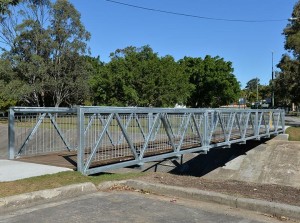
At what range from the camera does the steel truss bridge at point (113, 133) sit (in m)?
8.63

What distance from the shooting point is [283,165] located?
1861 centimetres

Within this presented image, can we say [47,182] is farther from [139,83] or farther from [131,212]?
[139,83]

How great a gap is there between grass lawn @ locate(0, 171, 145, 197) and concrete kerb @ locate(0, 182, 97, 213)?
0.26m

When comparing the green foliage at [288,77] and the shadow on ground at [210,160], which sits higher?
the green foliage at [288,77]

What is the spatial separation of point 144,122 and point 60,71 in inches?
1270

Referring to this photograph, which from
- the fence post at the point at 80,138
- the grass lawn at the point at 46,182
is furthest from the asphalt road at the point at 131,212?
the fence post at the point at 80,138

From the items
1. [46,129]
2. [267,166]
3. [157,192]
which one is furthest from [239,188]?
[267,166]

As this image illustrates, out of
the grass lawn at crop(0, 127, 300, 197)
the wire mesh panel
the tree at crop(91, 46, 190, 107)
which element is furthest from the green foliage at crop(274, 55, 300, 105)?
the grass lawn at crop(0, 127, 300, 197)

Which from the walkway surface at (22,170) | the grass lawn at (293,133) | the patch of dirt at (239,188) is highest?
the walkway surface at (22,170)

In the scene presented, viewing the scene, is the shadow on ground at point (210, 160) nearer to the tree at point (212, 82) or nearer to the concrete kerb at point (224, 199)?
the concrete kerb at point (224, 199)

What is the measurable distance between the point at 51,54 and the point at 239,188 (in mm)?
36664

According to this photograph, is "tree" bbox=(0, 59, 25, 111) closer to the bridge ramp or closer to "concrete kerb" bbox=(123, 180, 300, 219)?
the bridge ramp

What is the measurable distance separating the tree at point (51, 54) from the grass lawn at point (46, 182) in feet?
105

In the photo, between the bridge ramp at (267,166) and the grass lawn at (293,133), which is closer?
the bridge ramp at (267,166)
